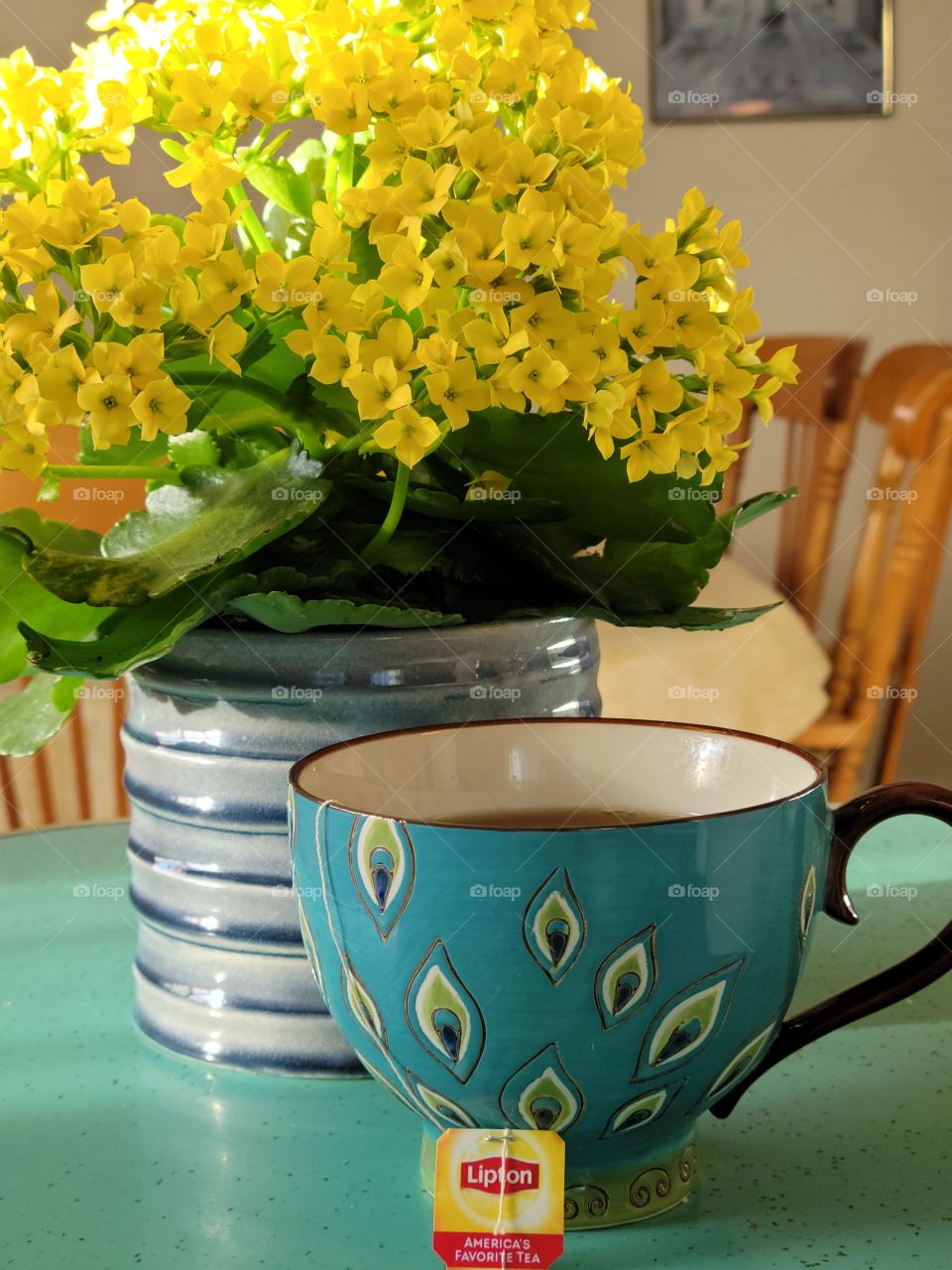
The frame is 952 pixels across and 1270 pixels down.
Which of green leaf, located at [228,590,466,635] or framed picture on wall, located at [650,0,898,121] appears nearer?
green leaf, located at [228,590,466,635]

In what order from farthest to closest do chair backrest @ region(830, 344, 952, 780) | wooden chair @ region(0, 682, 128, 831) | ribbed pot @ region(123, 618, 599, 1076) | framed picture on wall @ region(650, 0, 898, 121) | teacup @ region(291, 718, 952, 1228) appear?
1. framed picture on wall @ region(650, 0, 898, 121)
2. chair backrest @ region(830, 344, 952, 780)
3. wooden chair @ region(0, 682, 128, 831)
4. ribbed pot @ region(123, 618, 599, 1076)
5. teacup @ region(291, 718, 952, 1228)

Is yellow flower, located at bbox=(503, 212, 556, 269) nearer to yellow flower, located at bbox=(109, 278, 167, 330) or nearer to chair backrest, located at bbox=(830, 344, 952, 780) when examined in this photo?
yellow flower, located at bbox=(109, 278, 167, 330)

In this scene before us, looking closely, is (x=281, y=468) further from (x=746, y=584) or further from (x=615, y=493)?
(x=746, y=584)

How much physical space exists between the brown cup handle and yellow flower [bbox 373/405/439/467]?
14 cm

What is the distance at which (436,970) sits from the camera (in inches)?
12.0

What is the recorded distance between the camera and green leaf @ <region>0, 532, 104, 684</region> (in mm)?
415

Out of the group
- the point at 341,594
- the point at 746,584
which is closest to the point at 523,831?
the point at 341,594

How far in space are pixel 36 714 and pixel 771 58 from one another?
213 centimetres

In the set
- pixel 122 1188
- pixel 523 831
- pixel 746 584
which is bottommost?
pixel 746 584

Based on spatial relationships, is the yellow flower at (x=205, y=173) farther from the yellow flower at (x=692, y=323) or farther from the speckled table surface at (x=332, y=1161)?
the speckled table surface at (x=332, y=1161)

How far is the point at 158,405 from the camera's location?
368mm

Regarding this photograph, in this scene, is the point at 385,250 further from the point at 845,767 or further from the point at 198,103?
the point at 845,767

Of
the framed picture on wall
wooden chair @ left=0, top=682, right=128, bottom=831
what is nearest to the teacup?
wooden chair @ left=0, top=682, right=128, bottom=831

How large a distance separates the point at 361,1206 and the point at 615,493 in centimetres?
22
